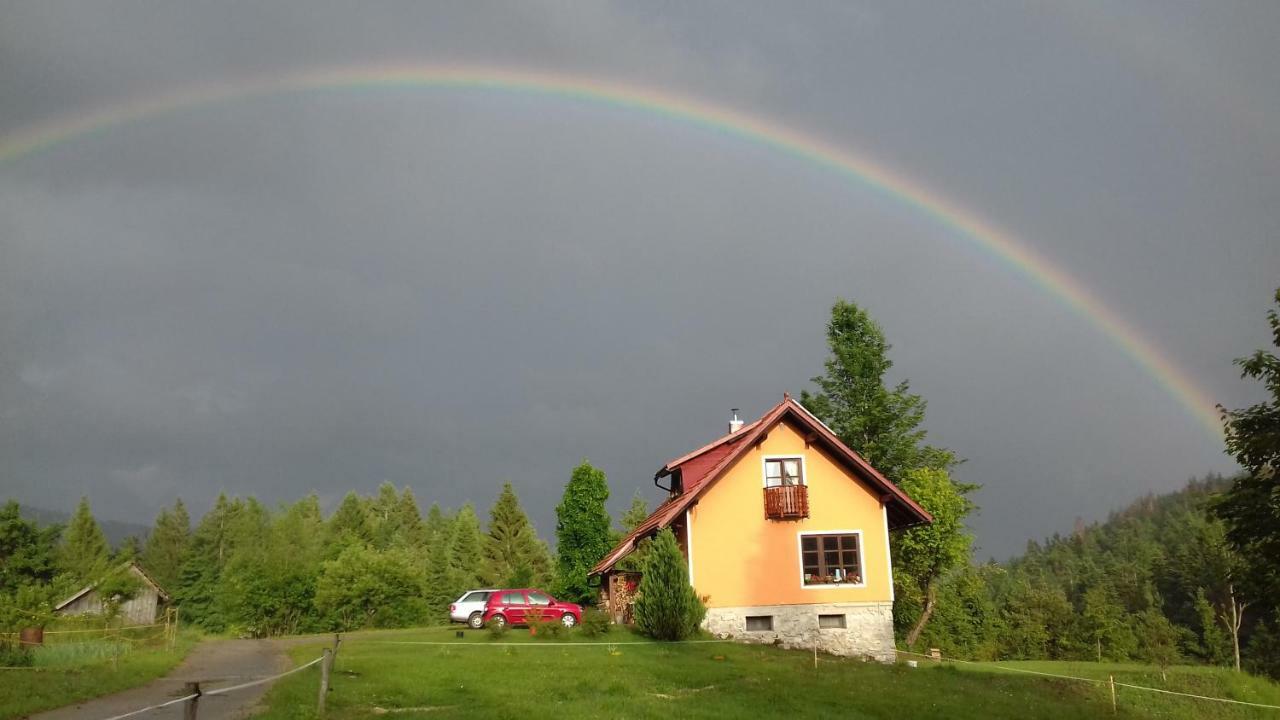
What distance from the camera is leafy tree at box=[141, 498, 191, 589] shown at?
114 metres

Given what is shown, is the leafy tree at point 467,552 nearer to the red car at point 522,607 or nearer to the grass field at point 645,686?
the red car at point 522,607

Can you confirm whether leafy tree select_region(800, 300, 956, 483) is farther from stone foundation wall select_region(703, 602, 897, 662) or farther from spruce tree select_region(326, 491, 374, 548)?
spruce tree select_region(326, 491, 374, 548)

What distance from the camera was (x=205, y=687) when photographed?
19344 mm

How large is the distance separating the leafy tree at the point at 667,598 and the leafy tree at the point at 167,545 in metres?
103

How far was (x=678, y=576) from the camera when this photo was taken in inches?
1106

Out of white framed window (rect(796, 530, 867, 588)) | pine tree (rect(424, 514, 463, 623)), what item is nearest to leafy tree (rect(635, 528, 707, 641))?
white framed window (rect(796, 530, 867, 588))

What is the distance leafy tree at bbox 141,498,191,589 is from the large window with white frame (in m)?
103

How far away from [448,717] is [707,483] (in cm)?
1848

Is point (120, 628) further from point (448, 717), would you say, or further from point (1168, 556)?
point (1168, 556)

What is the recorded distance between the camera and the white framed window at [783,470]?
3422cm

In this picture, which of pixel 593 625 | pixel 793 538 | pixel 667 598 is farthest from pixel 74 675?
pixel 793 538

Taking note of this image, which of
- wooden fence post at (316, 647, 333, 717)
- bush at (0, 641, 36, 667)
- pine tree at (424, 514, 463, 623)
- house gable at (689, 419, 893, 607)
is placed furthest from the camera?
pine tree at (424, 514, 463, 623)

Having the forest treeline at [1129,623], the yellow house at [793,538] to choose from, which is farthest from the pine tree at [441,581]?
the yellow house at [793,538]

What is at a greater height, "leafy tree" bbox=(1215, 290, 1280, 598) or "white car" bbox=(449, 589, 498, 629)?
"leafy tree" bbox=(1215, 290, 1280, 598)
